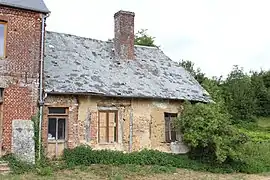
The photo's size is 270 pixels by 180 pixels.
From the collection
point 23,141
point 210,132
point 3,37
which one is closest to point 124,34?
point 210,132

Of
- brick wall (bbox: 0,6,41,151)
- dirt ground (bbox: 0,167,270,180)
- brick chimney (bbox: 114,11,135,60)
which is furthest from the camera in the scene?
brick chimney (bbox: 114,11,135,60)

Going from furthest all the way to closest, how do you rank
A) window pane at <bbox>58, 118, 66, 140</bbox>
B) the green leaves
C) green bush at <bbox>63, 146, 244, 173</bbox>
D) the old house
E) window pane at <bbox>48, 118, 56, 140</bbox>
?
1. the green leaves
2. window pane at <bbox>58, 118, 66, 140</bbox>
3. window pane at <bbox>48, 118, 56, 140</bbox>
4. green bush at <bbox>63, 146, 244, 173</bbox>
5. the old house

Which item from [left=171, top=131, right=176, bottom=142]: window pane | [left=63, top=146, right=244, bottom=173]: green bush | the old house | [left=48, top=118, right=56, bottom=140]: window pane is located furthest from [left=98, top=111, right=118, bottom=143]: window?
[left=171, top=131, right=176, bottom=142]: window pane

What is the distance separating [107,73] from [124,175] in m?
6.25

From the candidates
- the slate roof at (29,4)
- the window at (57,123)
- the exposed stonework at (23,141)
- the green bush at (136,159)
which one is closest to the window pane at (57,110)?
the window at (57,123)

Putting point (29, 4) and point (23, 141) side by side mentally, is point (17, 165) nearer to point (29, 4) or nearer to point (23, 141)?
point (23, 141)

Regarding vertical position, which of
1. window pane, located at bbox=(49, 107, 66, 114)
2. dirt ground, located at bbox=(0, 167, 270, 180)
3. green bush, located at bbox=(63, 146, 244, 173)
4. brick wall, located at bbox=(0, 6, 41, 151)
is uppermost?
brick wall, located at bbox=(0, 6, 41, 151)

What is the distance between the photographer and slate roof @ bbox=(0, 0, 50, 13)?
15.4 meters

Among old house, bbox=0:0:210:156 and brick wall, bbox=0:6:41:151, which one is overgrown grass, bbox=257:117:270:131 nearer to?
old house, bbox=0:0:210:156

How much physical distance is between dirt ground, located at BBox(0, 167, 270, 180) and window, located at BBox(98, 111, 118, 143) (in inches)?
87.8

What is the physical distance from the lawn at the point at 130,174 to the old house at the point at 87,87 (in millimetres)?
1865

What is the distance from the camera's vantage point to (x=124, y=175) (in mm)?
14969

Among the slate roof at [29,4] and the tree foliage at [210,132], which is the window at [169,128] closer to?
the tree foliage at [210,132]

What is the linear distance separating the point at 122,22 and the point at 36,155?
9.54 meters
